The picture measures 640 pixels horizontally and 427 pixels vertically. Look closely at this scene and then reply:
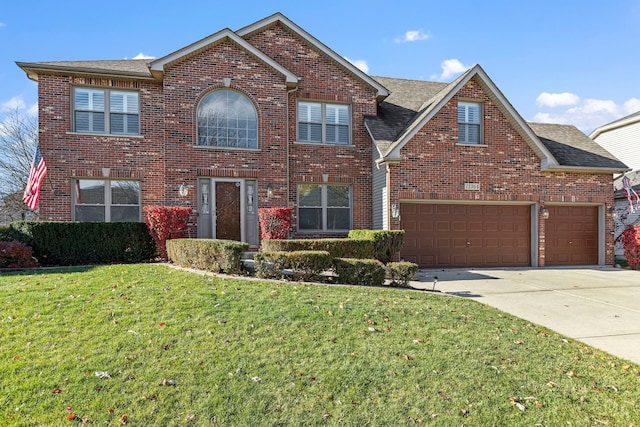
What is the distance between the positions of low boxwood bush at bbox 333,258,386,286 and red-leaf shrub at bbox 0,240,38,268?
7671 millimetres

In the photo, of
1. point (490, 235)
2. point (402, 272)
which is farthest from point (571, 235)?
point (402, 272)

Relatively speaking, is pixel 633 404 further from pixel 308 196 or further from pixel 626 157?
pixel 626 157

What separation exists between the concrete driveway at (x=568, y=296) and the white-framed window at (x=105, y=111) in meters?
10.2

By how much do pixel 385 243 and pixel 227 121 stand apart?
651 cm

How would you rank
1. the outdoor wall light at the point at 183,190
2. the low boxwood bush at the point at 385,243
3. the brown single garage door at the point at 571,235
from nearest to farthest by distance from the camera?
the low boxwood bush at the point at 385,243 < the outdoor wall light at the point at 183,190 < the brown single garage door at the point at 571,235

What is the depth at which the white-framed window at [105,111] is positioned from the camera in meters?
12.5

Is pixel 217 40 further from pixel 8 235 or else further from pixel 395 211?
pixel 8 235

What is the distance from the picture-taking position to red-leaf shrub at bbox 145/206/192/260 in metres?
11.1

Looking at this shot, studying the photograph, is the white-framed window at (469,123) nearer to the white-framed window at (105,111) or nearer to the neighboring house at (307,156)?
the neighboring house at (307,156)

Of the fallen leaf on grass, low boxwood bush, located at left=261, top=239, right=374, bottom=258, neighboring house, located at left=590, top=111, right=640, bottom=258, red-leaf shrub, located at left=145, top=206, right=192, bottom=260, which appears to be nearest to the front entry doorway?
red-leaf shrub, located at left=145, top=206, right=192, bottom=260

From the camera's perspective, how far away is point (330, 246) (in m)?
10.4

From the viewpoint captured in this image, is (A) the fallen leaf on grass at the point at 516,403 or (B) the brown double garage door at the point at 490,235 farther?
(B) the brown double garage door at the point at 490,235

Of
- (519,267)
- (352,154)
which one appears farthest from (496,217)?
(352,154)

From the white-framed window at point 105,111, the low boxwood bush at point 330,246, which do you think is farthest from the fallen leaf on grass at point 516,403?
the white-framed window at point 105,111
